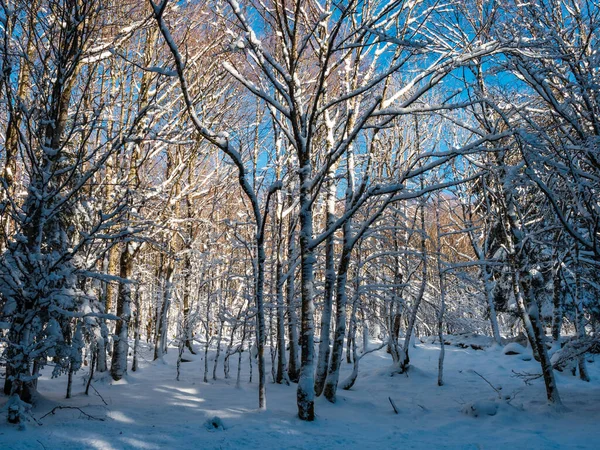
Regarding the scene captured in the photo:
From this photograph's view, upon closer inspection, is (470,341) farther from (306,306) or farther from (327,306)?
(306,306)

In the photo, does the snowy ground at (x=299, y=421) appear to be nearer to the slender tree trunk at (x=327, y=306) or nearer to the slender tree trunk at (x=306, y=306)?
the slender tree trunk at (x=306, y=306)

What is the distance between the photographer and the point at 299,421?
5457 millimetres

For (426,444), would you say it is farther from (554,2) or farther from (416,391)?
(554,2)

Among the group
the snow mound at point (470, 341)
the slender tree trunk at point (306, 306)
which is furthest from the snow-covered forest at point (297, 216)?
the snow mound at point (470, 341)

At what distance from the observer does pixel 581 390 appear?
8188 mm

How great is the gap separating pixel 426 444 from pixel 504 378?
6809mm

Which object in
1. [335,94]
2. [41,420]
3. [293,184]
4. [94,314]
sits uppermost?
[335,94]

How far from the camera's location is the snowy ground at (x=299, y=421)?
174 inches

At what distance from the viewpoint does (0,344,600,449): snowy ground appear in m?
4.41

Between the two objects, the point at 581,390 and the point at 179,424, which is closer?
the point at 179,424

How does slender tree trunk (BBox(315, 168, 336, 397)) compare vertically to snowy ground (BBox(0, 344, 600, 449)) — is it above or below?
above

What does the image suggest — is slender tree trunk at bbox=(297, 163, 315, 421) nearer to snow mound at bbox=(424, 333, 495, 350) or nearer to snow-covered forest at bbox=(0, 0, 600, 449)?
snow-covered forest at bbox=(0, 0, 600, 449)

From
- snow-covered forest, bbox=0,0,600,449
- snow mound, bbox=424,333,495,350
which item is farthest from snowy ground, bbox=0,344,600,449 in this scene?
snow mound, bbox=424,333,495,350

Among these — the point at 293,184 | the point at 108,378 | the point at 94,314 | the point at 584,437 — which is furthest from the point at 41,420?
the point at 293,184
